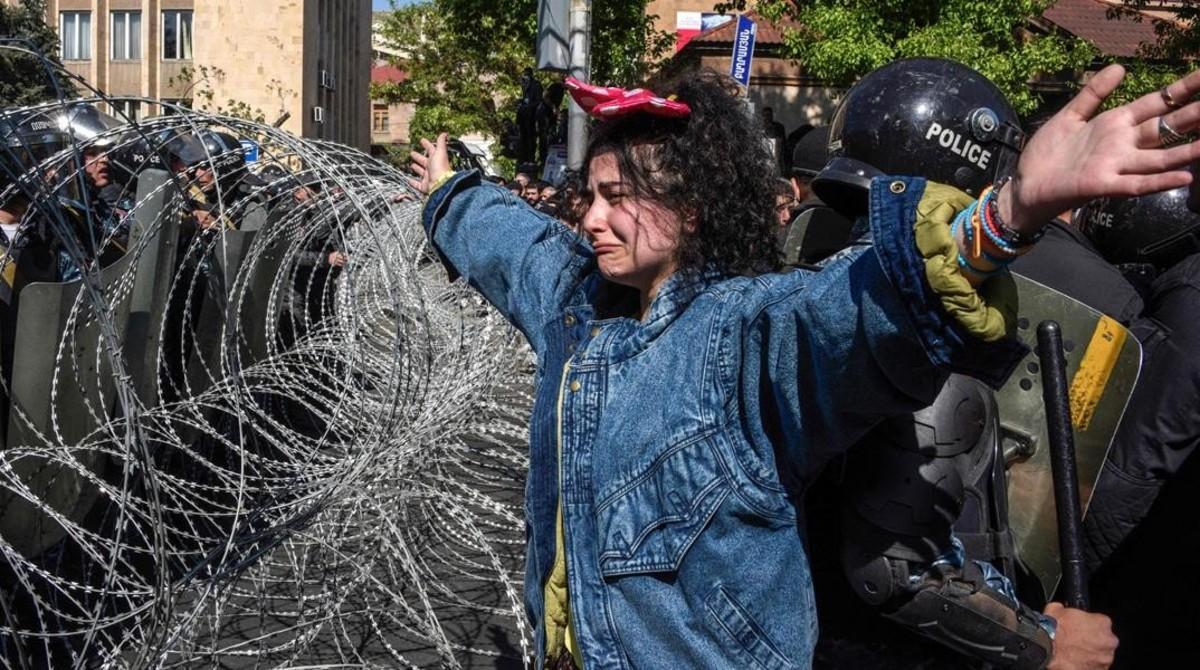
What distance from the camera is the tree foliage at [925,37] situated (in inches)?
795

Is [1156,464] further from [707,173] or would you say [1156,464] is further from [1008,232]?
[1008,232]

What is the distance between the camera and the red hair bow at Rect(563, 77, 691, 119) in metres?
2.14

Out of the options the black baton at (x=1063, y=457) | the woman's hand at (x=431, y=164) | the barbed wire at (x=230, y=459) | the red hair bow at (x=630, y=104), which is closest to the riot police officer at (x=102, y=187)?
the barbed wire at (x=230, y=459)

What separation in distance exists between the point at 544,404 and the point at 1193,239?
248 centimetres

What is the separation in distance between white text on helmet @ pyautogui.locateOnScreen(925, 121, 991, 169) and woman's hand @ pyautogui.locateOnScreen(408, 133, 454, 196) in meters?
1.13

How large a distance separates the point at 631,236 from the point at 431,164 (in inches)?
41.6

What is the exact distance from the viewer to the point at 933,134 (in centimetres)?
290

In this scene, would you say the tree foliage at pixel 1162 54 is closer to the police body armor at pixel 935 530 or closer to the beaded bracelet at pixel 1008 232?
the police body armor at pixel 935 530

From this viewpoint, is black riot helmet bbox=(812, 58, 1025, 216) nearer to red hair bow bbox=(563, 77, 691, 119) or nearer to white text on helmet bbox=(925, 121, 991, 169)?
white text on helmet bbox=(925, 121, 991, 169)

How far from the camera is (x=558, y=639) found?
86.3 inches

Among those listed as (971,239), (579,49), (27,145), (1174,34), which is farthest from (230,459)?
(1174,34)

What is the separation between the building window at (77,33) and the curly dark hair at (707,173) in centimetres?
5468

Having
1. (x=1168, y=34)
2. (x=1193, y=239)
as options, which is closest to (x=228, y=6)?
(x=1168, y=34)

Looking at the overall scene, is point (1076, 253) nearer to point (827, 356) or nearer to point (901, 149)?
point (901, 149)
